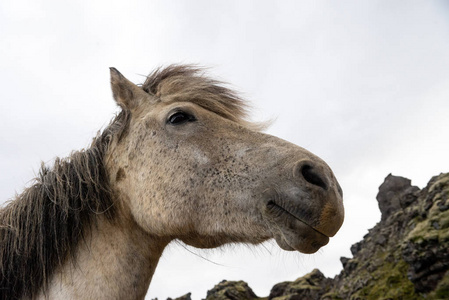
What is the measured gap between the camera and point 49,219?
11.8ft

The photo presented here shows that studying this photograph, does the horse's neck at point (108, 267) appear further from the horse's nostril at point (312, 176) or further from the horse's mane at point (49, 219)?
the horse's nostril at point (312, 176)

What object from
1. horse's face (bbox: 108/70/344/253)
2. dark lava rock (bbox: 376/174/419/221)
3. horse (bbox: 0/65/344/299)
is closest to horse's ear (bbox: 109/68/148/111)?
horse's face (bbox: 108/70/344/253)

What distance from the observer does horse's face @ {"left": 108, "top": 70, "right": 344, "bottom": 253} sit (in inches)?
114

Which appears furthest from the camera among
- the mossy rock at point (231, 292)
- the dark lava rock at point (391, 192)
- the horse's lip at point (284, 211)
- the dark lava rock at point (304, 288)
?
the dark lava rock at point (391, 192)

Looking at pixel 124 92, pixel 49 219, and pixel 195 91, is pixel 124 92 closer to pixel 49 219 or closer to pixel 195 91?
pixel 195 91

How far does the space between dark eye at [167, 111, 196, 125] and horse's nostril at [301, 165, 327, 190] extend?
1486 mm

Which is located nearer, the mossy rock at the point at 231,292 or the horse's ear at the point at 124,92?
the horse's ear at the point at 124,92

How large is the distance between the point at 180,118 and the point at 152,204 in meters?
1.03

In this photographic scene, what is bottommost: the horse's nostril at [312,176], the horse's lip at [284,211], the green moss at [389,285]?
the horse's lip at [284,211]

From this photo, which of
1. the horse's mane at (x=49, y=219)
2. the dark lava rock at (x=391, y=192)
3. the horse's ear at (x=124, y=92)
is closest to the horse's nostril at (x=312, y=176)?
the horse's mane at (x=49, y=219)

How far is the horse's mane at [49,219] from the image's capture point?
11.0 ft

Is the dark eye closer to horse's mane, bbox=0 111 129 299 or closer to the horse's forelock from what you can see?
the horse's forelock

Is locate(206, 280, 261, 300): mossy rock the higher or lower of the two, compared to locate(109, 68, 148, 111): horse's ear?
higher

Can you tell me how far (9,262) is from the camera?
11.1ft
